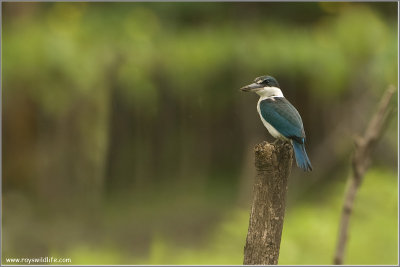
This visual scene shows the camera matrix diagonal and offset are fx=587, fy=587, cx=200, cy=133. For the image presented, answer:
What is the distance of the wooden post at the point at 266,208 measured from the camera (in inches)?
92.1

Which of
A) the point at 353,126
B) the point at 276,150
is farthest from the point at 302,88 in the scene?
the point at 276,150

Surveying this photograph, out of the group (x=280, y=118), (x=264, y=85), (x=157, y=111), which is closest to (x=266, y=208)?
(x=280, y=118)

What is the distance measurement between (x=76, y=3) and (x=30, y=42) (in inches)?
43.5

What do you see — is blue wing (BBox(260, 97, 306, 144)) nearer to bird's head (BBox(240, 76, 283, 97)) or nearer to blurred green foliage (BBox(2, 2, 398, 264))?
bird's head (BBox(240, 76, 283, 97))

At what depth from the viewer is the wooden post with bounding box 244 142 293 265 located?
2.34 meters

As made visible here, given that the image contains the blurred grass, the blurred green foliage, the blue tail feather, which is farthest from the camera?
the blurred green foliage

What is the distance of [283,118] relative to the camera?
282 cm

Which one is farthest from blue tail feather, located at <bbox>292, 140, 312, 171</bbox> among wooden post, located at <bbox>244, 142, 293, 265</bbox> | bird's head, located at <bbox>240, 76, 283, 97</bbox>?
bird's head, located at <bbox>240, 76, 283, 97</bbox>

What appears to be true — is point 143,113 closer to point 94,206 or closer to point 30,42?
point 94,206

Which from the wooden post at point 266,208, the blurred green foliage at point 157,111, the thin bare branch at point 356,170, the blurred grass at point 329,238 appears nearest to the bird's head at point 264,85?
the thin bare branch at point 356,170

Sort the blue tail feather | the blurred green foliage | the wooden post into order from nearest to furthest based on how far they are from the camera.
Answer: the wooden post
the blue tail feather
the blurred green foliage

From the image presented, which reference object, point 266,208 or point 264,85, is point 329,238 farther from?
point 266,208

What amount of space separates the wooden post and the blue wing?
344mm

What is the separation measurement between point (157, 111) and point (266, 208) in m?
5.46
